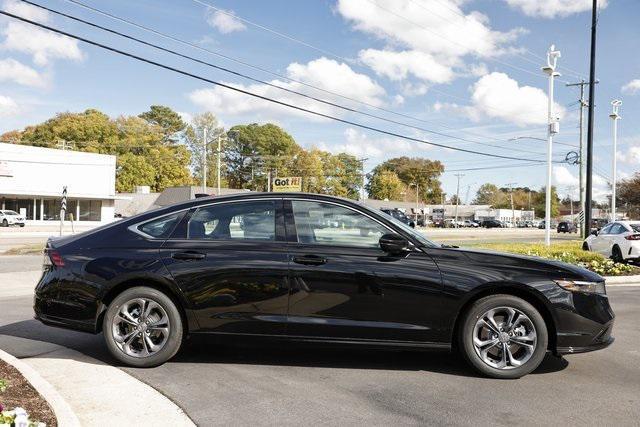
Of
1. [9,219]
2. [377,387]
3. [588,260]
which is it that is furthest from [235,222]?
[9,219]

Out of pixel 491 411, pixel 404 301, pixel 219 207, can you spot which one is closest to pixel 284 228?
pixel 219 207

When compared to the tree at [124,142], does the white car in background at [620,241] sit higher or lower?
lower

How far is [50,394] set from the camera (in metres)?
4.27

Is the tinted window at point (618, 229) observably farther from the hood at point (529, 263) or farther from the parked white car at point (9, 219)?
the parked white car at point (9, 219)

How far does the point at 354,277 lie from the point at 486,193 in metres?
197

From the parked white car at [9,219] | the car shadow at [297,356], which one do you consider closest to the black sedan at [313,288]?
the car shadow at [297,356]

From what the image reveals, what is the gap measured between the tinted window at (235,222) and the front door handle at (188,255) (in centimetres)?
18

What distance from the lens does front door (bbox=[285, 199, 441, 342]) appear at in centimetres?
511

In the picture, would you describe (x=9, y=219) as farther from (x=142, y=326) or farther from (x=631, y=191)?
(x=631, y=191)

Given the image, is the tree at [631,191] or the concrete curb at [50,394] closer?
the concrete curb at [50,394]

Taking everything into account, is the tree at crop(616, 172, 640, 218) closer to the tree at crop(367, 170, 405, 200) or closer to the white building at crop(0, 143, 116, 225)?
the tree at crop(367, 170, 405, 200)

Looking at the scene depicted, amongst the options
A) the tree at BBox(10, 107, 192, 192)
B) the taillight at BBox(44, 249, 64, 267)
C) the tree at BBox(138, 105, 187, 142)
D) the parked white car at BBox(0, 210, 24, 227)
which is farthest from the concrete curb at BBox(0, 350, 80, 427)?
the tree at BBox(138, 105, 187, 142)

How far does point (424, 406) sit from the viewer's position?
14.4ft

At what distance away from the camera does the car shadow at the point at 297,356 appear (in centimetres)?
532
